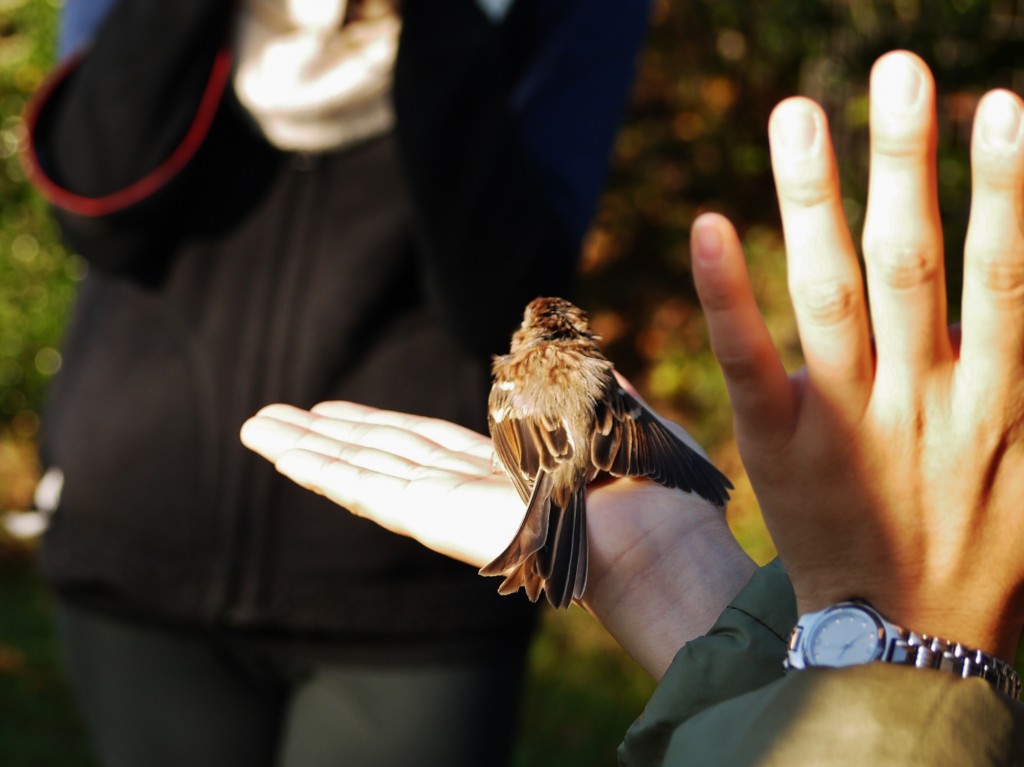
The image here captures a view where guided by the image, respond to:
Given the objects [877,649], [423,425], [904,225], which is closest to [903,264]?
[904,225]

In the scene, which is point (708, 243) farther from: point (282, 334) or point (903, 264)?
point (282, 334)

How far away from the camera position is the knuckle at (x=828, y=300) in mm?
1314

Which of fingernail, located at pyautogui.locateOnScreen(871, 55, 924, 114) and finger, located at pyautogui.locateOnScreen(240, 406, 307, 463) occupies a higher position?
fingernail, located at pyautogui.locateOnScreen(871, 55, 924, 114)

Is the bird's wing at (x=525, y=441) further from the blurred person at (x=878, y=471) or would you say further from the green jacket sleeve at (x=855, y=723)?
the green jacket sleeve at (x=855, y=723)

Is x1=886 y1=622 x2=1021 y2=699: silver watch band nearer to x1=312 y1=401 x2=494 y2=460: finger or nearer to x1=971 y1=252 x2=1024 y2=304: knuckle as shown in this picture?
x1=971 y1=252 x2=1024 y2=304: knuckle

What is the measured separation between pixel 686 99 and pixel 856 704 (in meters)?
6.49

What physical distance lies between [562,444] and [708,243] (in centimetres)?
122

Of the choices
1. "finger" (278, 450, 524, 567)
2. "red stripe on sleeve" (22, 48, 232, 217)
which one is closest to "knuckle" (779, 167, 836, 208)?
"finger" (278, 450, 524, 567)

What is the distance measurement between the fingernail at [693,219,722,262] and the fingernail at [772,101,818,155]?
12 cm

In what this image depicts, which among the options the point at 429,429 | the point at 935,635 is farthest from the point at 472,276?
the point at 935,635

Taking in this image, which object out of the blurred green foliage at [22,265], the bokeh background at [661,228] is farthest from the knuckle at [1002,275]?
the blurred green foliage at [22,265]

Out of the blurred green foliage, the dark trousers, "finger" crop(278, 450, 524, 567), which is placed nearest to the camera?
"finger" crop(278, 450, 524, 567)

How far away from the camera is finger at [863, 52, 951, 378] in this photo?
121 cm

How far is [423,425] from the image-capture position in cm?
234
